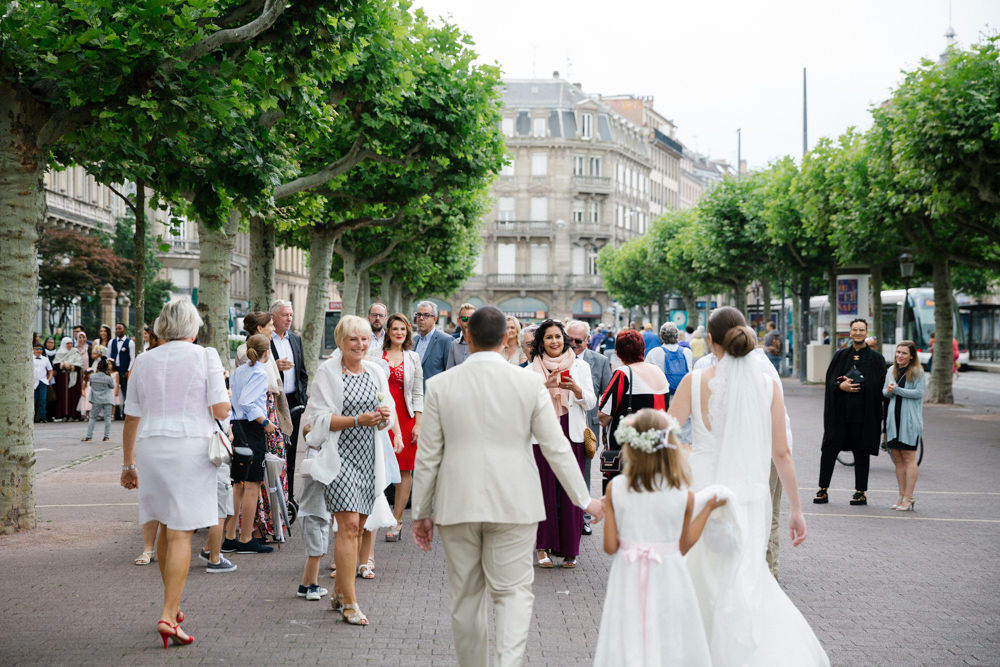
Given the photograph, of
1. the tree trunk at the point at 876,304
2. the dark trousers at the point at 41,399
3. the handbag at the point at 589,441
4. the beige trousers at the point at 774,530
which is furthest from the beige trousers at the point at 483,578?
the tree trunk at the point at 876,304

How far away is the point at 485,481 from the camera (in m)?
4.80

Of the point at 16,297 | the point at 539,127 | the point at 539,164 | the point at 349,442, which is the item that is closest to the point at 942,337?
the point at 16,297

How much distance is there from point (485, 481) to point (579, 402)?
3.73 meters

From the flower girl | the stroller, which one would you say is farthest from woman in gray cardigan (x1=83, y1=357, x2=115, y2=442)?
the flower girl

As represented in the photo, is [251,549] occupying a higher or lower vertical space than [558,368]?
lower

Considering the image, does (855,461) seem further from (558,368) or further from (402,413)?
(402,413)

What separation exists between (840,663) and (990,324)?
53.7 meters

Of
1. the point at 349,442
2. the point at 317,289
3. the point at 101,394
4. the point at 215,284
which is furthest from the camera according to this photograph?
the point at 317,289

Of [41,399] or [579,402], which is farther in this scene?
[41,399]

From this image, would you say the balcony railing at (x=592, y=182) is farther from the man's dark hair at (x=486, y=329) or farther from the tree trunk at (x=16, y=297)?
the man's dark hair at (x=486, y=329)

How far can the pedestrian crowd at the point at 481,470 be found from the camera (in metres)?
4.61

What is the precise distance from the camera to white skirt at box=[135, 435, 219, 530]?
6043 millimetres

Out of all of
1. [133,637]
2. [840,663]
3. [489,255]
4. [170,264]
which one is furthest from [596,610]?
[489,255]

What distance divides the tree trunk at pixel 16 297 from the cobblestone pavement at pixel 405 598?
399mm
